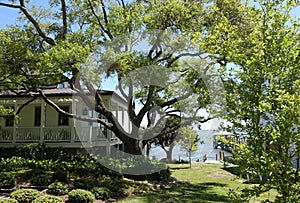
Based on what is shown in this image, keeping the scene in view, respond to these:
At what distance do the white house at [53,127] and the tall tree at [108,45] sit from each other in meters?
3.74

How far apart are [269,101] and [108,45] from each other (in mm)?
8680

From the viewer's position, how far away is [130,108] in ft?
50.6

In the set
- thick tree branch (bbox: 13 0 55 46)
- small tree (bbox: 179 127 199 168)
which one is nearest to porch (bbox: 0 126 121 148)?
thick tree branch (bbox: 13 0 55 46)

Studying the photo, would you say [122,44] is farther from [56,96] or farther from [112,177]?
[56,96]

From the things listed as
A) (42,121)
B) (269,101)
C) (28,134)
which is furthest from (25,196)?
(28,134)

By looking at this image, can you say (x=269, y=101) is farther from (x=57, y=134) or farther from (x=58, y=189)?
(x=57, y=134)

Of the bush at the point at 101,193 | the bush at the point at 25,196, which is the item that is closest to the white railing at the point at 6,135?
the bush at the point at 25,196

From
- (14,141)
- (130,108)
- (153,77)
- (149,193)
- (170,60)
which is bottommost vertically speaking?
(149,193)

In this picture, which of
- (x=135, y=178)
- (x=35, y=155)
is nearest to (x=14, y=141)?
(x=35, y=155)

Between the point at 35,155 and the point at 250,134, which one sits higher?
the point at 250,134

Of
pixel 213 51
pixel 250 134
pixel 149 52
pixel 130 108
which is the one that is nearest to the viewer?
pixel 250 134

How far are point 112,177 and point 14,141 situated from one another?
361 inches

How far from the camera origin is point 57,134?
1791 cm

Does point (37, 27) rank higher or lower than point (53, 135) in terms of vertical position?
higher
